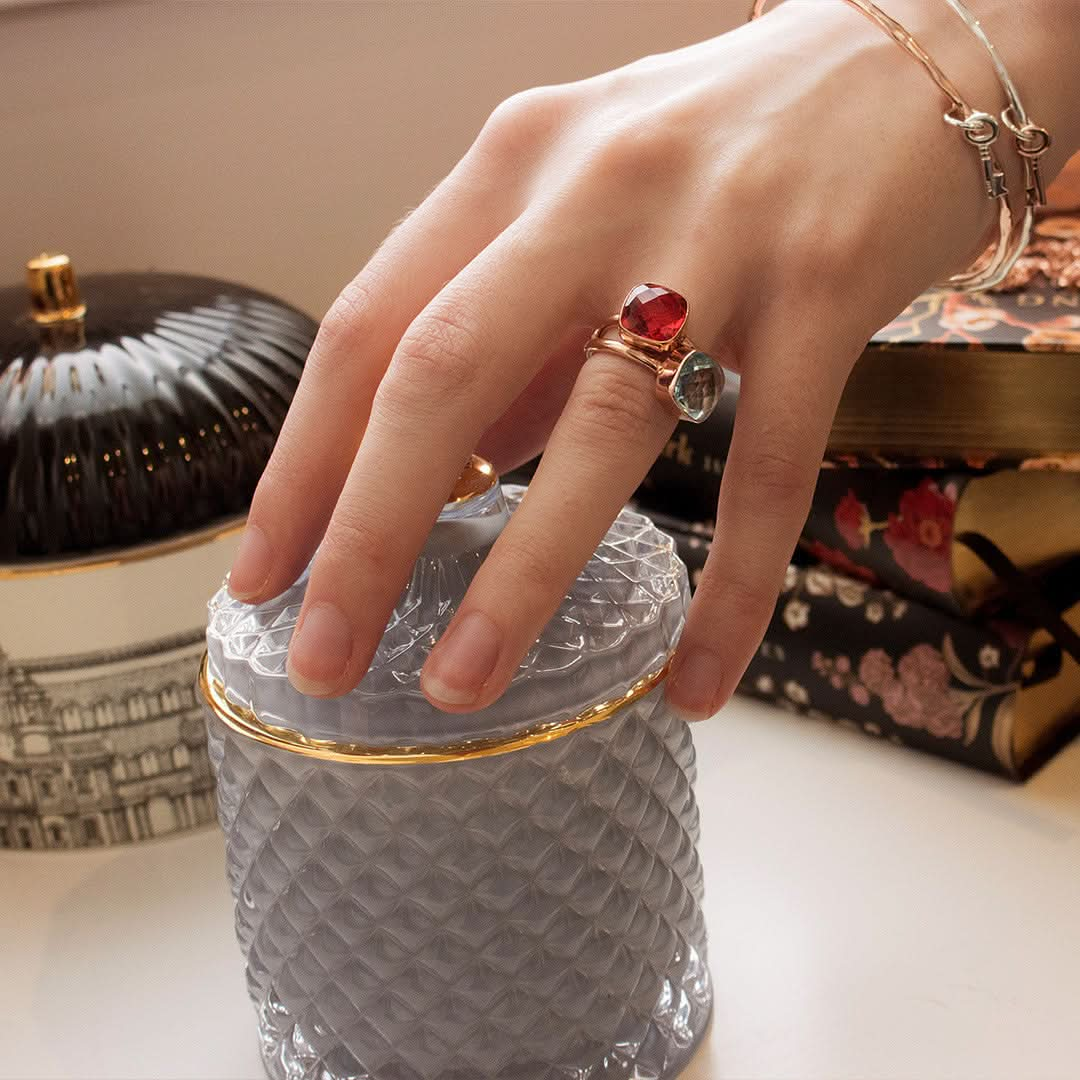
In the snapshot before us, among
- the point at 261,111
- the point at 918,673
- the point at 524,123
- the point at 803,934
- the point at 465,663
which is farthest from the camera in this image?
the point at 261,111

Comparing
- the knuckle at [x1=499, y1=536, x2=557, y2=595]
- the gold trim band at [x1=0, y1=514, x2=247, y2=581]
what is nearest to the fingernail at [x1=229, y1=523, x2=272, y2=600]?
the knuckle at [x1=499, y1=536, x2=557, y2=595]

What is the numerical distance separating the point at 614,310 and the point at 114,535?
0.33m

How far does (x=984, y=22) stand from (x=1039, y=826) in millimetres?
403

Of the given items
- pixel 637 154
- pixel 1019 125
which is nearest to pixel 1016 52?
pixel 1019 125

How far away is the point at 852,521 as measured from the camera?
79cm

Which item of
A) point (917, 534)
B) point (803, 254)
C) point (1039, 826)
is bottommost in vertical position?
point (1039, 826)

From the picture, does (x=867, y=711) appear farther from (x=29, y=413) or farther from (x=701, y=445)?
(x=29, y=413)

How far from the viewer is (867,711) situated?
804 mm

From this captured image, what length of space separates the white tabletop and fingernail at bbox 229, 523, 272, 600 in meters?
0.24

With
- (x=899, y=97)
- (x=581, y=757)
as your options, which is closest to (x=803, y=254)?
(x=899, y=97)

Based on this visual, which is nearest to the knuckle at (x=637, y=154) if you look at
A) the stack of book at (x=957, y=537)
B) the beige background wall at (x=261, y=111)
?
the stack of book at (x=957, y=537)

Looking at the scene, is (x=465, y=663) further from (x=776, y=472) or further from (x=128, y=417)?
(x=128, y=417)

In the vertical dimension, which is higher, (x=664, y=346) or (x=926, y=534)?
(x=664, y=346)

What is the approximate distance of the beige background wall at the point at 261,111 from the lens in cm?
99
